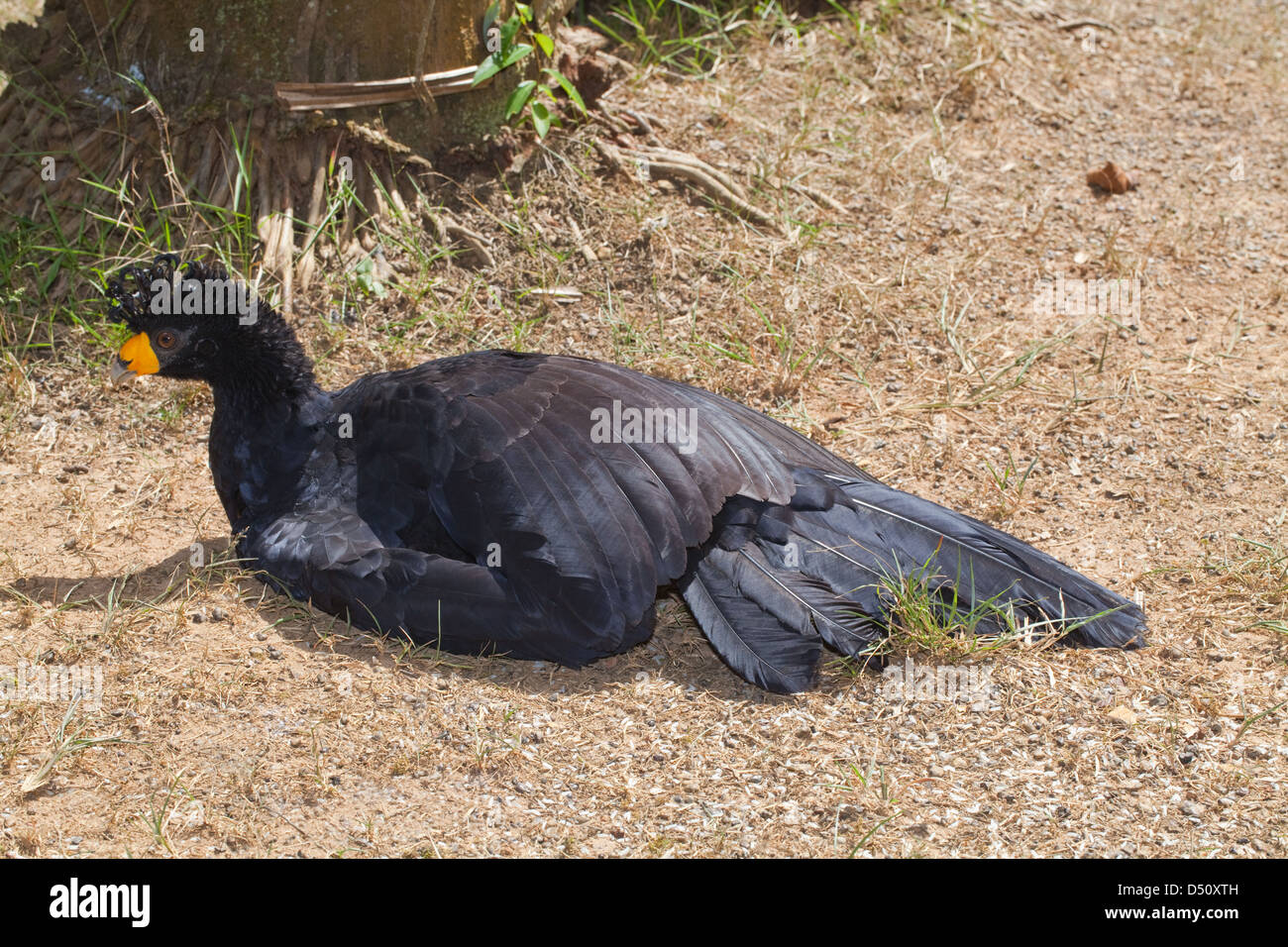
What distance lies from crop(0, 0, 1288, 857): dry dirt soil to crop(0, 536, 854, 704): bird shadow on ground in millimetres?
18

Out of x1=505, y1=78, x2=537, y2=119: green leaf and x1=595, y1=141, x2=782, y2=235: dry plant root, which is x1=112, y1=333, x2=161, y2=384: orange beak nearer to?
x1=505, y1=78, x2=537, y2=119: green leaf

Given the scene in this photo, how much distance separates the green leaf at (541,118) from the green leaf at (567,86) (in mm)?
166

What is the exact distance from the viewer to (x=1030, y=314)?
682cm

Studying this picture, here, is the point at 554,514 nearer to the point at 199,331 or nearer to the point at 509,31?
the point at 199,331

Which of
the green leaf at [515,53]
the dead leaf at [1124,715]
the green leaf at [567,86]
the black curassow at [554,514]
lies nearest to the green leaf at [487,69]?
the green leaf at [515,53]

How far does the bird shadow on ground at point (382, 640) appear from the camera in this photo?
468 cm

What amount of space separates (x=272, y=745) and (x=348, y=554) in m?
0.84

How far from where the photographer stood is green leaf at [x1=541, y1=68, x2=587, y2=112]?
6.86 m

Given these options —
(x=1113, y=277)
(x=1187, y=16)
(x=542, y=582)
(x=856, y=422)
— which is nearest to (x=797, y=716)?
(x=542, y=582)

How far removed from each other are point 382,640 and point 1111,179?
537cm

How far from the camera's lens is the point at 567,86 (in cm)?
685

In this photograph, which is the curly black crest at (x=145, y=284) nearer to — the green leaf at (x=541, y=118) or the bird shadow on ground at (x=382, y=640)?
the bird shadow on ground at (x=382, y=640)

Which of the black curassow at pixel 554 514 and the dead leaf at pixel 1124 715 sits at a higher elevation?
the black curassow at pixel 554 514

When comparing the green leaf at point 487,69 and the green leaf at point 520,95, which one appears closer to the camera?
the green leaf at point 487,69
